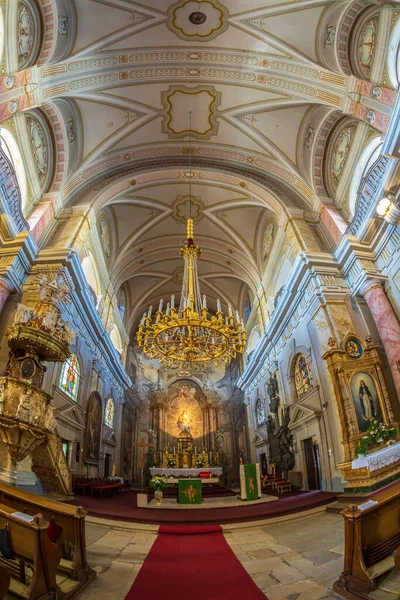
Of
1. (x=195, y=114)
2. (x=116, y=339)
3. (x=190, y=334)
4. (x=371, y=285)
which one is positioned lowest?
(x=190, y=334)

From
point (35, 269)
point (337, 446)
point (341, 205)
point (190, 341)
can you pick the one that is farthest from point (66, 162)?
point (337, 446)

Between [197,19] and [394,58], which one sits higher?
[197,19]

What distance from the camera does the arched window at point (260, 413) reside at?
54.0 feet

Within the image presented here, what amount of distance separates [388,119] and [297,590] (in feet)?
33.8

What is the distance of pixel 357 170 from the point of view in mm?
11062

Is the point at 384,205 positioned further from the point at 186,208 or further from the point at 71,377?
the point at 71,377

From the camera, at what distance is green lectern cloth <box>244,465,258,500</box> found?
8.53 meters

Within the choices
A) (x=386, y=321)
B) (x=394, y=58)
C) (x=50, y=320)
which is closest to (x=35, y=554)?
(x=50, y=320)

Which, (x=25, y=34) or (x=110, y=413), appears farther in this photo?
(x=110, y=413)

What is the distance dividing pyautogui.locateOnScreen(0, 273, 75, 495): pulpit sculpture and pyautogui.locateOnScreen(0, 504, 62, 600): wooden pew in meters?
4.34

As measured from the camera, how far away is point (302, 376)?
1187 cm

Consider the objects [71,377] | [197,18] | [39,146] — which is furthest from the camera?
[71,377]

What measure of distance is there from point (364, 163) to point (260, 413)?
1258 cm

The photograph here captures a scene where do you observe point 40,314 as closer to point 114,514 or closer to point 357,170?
point 114,514
